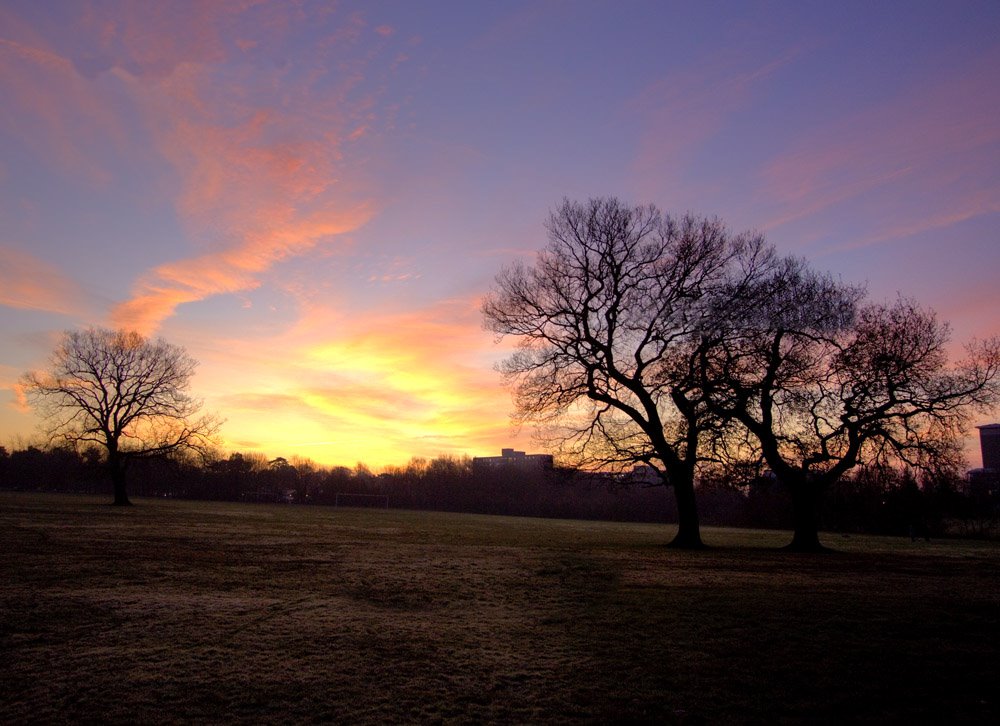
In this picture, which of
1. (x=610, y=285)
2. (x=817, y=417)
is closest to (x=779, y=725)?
(x=817, y=417)

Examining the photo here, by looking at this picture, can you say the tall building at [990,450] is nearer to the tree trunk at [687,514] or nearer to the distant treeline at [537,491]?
the distant treeline at [537,491]

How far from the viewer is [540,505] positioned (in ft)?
344

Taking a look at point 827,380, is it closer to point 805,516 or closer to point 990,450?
point 805,516

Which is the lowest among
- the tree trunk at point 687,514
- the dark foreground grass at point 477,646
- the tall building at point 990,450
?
the dark foreground grass at point 477,646

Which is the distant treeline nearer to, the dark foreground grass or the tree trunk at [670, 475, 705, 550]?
the tree trunk at [670, 475, 705, 550]

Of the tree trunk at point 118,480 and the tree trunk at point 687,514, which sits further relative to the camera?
the tree trunk at point 118,480

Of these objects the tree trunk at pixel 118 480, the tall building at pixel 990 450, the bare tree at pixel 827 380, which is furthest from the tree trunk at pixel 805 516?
the tree trunk at pixel 118 480

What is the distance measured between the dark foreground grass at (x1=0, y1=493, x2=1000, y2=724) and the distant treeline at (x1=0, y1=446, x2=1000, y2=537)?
11.6 m

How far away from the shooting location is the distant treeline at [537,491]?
2459 cm

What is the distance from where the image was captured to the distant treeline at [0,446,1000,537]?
24.6 m

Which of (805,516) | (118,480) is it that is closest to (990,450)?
(805,516)

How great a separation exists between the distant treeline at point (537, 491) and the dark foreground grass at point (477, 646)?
11599 millimetres

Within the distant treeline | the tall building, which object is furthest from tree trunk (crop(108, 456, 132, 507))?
the tall building

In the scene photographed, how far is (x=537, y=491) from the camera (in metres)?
121
